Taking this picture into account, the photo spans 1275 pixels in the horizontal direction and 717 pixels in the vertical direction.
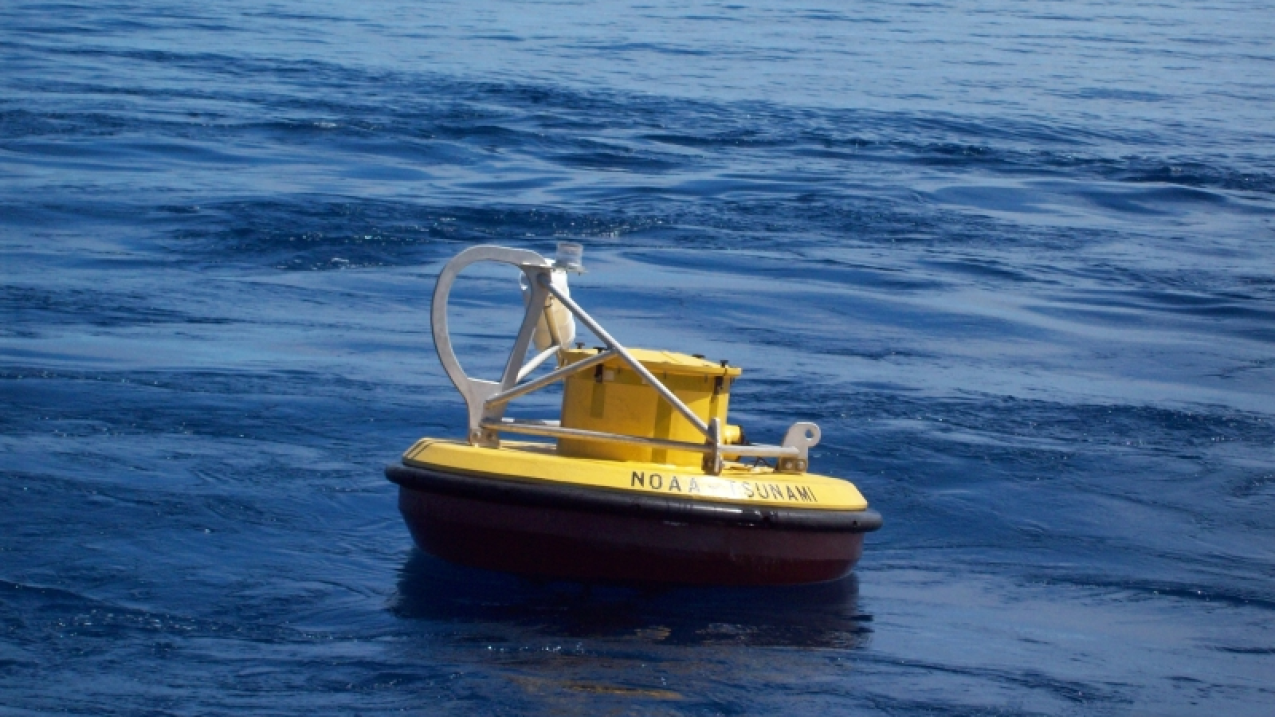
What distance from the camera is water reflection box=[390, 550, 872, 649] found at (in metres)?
5.98

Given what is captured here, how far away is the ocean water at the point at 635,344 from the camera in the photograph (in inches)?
228

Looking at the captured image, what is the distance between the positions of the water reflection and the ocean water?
2 cm

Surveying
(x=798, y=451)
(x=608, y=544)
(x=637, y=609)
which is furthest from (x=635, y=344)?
(x=608, y=544)

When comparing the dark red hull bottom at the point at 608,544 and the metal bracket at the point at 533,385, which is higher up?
the metal bracket at the point at 533,385

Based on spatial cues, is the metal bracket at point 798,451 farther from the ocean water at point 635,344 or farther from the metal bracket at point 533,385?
the ocean water at point 635,344

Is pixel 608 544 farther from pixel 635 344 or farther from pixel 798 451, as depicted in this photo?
pixel 635 344

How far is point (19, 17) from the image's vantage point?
3328cm

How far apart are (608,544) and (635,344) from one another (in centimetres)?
502

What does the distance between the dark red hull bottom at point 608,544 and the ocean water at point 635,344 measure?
205 mm

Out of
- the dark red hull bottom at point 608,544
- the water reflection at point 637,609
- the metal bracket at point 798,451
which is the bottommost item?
the water reflection at point 637,609

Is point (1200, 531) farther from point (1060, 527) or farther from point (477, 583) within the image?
point (477, 583)

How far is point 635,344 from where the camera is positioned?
10.9m

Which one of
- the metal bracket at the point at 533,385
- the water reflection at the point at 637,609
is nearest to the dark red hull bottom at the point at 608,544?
the water reflection at the point at 637,609

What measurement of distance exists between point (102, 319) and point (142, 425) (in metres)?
2.55
